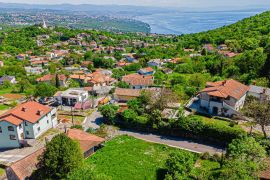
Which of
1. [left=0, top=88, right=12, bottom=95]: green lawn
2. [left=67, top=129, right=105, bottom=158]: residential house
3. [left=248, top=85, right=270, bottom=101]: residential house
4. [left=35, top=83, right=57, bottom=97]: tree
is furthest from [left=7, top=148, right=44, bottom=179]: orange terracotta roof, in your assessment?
[left=0, top=88, right=12, bottom=95]: green lawn

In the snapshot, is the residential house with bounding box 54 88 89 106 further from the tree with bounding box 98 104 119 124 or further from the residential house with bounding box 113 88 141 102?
the tree with bounding box 98 104 119 124

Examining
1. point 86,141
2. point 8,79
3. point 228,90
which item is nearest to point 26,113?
point 86,141

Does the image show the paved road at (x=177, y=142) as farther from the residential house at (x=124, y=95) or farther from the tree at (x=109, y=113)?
the residential house at (x=124, y=95)

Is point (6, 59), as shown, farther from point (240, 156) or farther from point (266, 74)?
point (240, 156)


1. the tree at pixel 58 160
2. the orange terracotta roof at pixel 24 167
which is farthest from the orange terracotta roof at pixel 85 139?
the tree at pixel 58 160

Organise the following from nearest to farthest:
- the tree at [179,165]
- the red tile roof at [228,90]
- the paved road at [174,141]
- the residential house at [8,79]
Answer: the tree at [179,165], the paved road at [174,141], the red tile roof at [228,90], the residential house at [8,79]

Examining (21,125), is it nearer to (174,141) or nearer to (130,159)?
(130,159)
